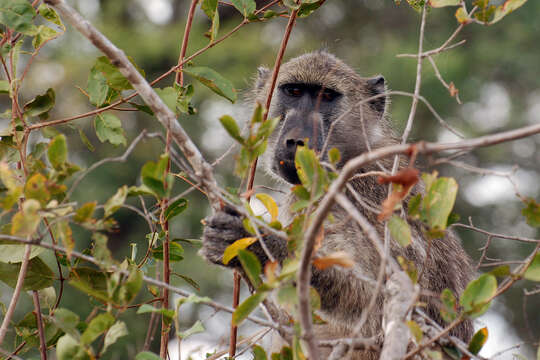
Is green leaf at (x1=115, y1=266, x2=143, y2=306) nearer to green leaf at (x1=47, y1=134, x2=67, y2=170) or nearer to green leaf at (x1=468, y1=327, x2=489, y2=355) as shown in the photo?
green leaf at (x1=47, y1=134, x2=67, y2=170)

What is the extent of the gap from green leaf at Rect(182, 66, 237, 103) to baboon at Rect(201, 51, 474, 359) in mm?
467

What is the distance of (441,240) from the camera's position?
3.78m

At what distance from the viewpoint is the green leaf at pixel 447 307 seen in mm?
1698

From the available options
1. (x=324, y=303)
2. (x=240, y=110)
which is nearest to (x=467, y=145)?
(x=324, y=303)

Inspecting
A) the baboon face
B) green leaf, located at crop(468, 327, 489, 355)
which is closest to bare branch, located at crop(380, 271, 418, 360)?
green leaf, located at crop(468, 327, 489, 355)

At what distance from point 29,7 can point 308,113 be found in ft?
6.56

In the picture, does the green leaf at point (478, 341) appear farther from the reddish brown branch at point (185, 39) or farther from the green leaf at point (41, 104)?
the green leaf at point (41, 104)

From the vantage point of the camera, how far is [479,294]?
1719 millimetres

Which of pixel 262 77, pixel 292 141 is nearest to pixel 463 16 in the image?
pixel 292 141

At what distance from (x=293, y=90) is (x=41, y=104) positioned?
222 centimetres

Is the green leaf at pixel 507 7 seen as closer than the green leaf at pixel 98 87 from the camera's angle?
Yes

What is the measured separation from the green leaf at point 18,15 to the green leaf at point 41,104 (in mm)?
240

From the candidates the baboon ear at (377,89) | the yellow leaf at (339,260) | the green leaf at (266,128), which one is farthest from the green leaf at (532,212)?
the baboon ear at (377,89)

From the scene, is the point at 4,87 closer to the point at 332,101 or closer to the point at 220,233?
the point at 220,233
